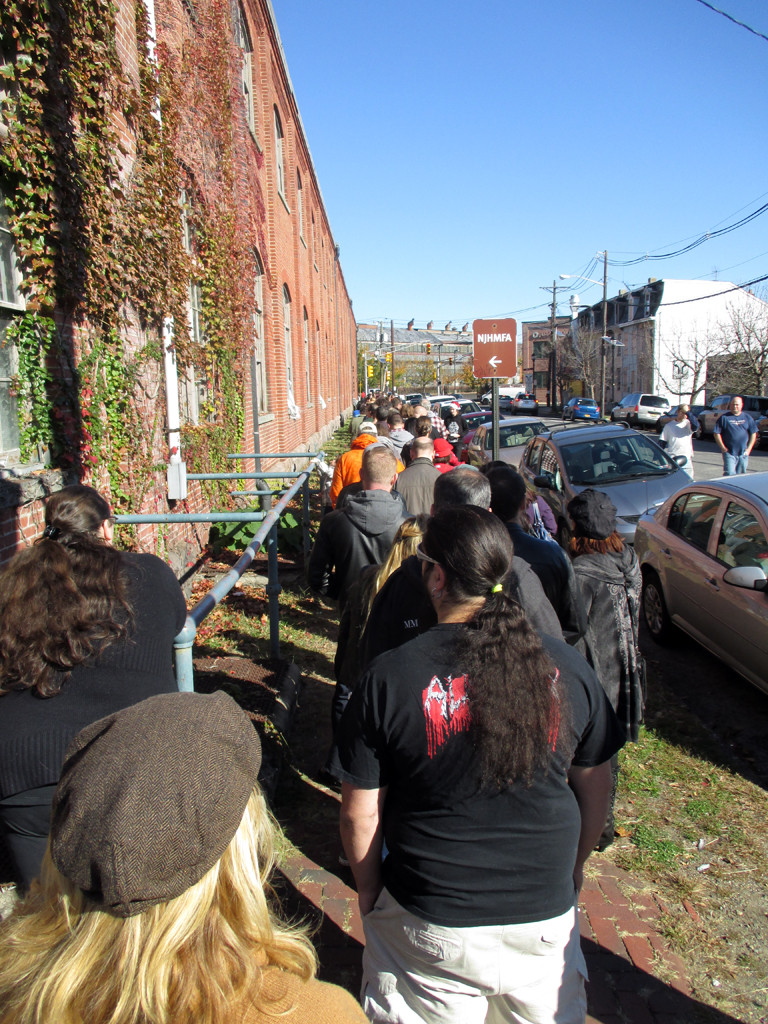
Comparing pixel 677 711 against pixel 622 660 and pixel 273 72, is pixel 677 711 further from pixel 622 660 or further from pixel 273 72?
pixel 273 72

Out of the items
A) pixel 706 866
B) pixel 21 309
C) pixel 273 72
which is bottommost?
pixel 706 866

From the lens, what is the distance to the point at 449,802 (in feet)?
5.94

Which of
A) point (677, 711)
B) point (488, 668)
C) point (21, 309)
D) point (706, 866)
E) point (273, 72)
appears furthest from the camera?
point (273, 72)

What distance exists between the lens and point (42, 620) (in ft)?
7.00

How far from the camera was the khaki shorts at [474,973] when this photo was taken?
1807mm

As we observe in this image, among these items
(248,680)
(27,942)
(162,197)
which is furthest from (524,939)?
(162,197)

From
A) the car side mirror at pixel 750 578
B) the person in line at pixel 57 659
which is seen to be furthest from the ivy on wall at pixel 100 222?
the car side mirror at pixel 750 578

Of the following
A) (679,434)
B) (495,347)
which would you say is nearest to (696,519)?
(495,347)

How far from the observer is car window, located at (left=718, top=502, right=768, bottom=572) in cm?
543

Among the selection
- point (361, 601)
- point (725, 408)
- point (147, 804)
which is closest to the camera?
point (147, 804)

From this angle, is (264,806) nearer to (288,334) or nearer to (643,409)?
(288,334)

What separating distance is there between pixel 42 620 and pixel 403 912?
128 centimetres

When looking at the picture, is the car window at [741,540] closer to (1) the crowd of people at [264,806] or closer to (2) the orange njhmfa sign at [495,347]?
(1) the crowd of people at [264,806]

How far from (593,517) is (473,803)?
2376 mm
